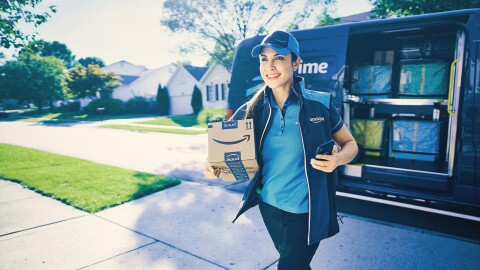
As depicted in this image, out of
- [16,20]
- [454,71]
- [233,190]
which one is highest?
[16,20]

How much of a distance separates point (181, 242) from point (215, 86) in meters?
24.9

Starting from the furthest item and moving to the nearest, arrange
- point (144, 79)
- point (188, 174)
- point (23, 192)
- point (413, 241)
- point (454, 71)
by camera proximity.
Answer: point (144, 79) → point (188, 174) → point (23, 192) → point (454, 71) → point (413, 241)

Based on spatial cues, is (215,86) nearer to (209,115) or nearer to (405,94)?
(209,115)

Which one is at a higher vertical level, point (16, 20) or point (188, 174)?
point (16, 20)

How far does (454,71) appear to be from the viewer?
12.0 feet

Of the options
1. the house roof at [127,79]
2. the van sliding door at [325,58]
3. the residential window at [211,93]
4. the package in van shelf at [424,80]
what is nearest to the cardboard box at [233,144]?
the van sliding door at [325,58]

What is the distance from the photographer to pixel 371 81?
17.4ft

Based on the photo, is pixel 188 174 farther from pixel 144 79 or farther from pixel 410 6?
pixel 144 79

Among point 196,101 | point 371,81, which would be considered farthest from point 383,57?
point 196,101

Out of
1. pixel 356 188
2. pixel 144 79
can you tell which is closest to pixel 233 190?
pixel 356 188

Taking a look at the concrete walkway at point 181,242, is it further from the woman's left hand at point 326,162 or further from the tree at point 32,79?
the tree at point 32,79

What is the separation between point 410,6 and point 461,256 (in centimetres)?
747

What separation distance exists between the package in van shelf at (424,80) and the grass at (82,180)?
4.69 m

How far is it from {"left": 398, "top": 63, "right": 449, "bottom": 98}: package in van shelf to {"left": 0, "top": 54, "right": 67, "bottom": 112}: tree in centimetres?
3918
